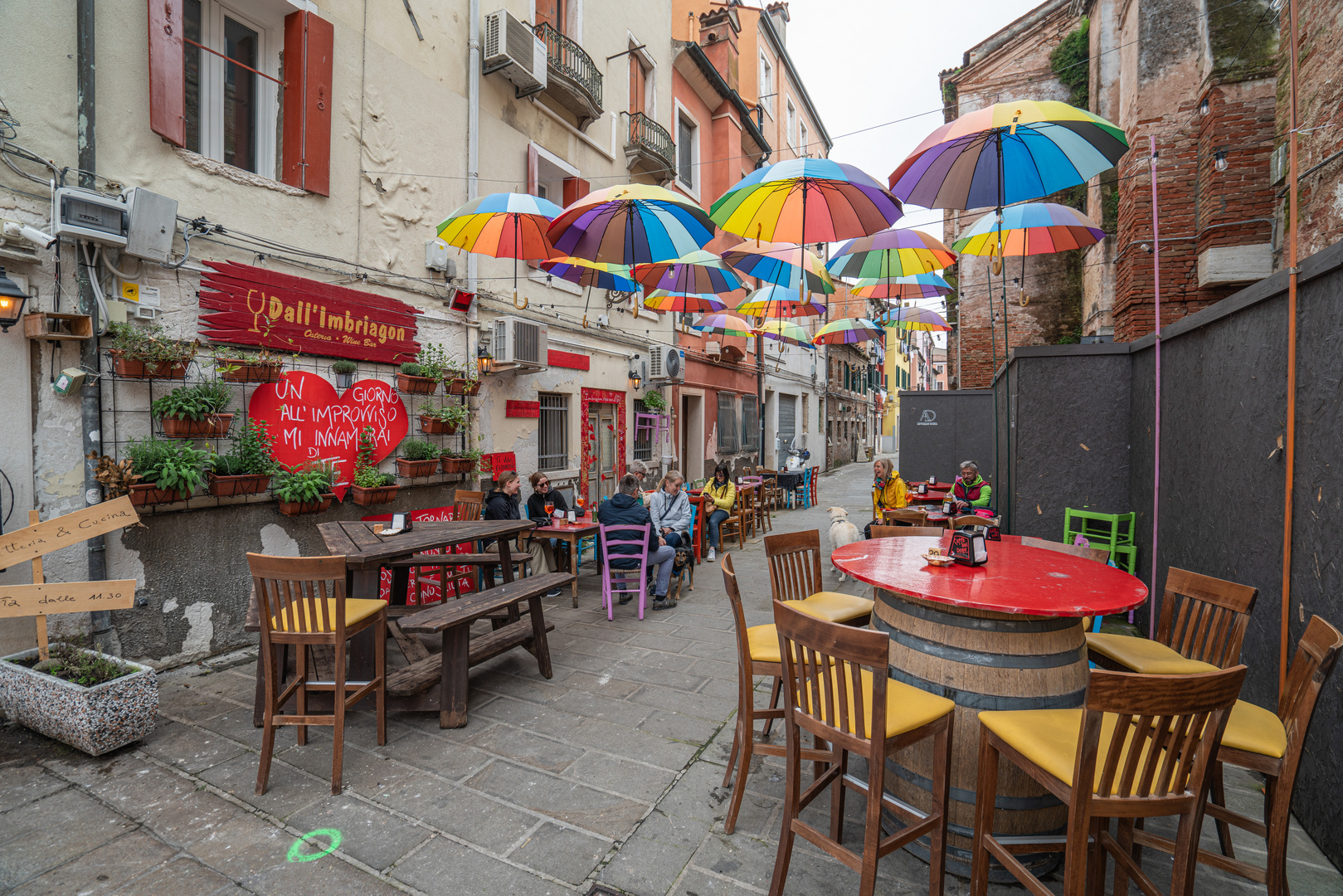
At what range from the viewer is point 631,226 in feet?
16.1

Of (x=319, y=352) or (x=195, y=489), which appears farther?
(x=319, y=352)

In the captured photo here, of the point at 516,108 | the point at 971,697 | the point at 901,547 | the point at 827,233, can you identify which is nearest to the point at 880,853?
the point at 971,697

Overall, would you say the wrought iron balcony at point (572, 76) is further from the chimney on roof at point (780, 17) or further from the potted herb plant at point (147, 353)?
the chimney on roof at point (780, 17)

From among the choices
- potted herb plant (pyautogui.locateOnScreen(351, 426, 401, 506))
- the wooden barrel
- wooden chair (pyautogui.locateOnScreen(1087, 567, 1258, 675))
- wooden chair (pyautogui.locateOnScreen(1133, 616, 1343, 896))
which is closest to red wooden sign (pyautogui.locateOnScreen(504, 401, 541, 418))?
potted herb plant (pyautogui.locateOnScreen(351, 426, 401, 506))

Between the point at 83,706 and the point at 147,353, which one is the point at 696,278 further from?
the point at 83,706

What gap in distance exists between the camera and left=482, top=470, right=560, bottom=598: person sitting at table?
6.12 m

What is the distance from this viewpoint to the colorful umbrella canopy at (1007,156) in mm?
3527

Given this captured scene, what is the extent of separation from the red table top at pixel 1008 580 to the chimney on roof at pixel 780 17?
61.1ft

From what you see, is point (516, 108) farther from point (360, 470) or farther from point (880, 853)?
point (880, 853)

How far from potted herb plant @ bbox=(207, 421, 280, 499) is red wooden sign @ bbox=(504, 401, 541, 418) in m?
2.89

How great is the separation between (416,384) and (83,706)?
11.8ft

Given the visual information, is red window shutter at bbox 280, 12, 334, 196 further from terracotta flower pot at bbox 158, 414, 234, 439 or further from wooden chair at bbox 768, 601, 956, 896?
wooden chair at bbox 768, 601, 956, 896

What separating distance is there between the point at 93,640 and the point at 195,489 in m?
1.10

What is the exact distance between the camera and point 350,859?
2.30 meters
